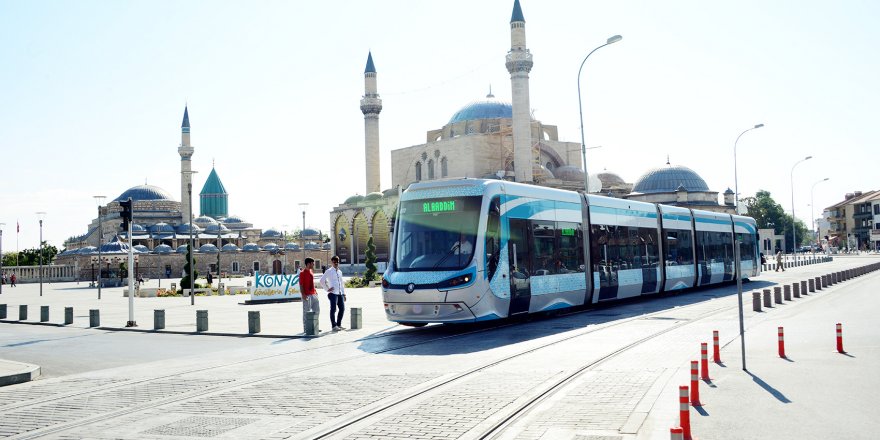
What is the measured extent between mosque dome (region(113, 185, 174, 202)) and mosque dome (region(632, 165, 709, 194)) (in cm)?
6751

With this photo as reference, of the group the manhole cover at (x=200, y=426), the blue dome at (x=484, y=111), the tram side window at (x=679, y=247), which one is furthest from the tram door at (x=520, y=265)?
the blue dome at (x=484, y=111)

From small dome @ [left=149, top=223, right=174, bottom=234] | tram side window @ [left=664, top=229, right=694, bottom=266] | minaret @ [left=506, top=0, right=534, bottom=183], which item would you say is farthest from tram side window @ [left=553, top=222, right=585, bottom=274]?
small dome @ [left=149, top=223, right=174, bottom=234]

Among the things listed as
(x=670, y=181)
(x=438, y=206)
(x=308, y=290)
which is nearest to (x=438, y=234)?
(x=438, y=206)

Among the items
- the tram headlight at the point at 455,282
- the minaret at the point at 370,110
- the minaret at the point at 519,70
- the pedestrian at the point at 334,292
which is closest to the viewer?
the tram headlight at the point at 455,282

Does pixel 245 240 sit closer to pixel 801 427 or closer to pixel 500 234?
pixel 500 234

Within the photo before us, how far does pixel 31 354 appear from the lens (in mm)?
14977

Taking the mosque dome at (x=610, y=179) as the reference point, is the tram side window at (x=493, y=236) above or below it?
below

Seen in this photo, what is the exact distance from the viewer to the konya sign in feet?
101

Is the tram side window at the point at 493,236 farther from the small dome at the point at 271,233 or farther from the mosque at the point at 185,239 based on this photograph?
the small dome at the point at 271,233

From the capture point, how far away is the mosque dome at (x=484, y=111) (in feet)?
284

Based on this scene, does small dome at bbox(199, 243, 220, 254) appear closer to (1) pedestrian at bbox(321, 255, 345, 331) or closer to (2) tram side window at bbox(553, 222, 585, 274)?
(1) pedestrian at bbox(321, 255, 345, 331)

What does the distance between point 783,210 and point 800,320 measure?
117 metres

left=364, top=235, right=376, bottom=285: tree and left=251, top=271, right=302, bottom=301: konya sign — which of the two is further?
left=364, top=235, right=376, bottom=285: tree

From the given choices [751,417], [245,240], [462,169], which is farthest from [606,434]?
[245,240]
